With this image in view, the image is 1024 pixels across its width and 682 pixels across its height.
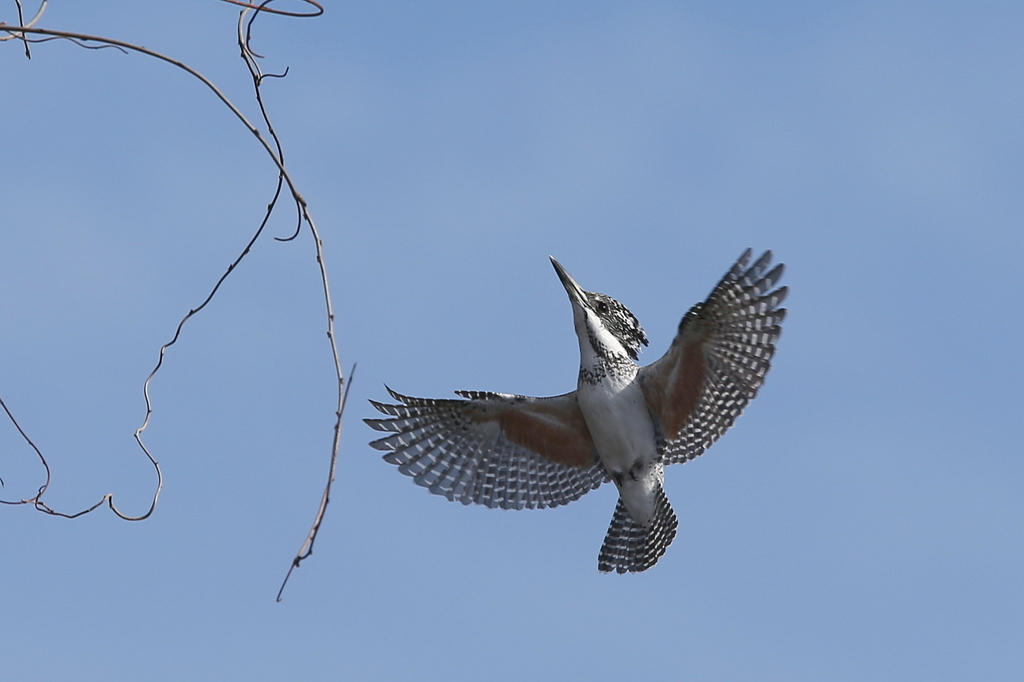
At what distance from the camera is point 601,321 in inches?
302

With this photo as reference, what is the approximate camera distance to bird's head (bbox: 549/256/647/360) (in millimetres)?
7555

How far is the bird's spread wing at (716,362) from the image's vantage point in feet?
22.4

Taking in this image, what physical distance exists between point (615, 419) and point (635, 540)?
1188 millimetres

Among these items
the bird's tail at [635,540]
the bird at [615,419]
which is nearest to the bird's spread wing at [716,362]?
the bird at [615,419]

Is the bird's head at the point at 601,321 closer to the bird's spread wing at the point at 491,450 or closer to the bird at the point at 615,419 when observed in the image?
the bird at the point at 615,419

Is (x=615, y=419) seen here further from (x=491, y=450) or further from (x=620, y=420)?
(x=491, y=450)

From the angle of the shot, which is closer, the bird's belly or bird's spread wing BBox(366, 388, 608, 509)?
the bird's belly

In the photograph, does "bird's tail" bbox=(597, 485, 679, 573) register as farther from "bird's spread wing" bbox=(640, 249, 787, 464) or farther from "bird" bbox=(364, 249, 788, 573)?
"bird's spread wing" bbox=(640, 249, 787, 464)

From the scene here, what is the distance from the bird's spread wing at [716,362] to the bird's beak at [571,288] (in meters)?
0.61

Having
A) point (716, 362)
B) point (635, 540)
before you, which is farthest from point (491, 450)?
point (716, 362)

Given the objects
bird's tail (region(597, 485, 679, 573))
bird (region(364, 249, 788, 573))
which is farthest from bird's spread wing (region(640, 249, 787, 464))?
bird's tail (region(597, 485, 679, 573))

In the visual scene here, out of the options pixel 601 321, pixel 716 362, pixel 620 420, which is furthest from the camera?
pixel 601 321

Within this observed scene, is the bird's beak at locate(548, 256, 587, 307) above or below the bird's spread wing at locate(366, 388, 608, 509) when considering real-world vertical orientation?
above

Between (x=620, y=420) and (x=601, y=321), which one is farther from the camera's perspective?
(x=601, y=321)
